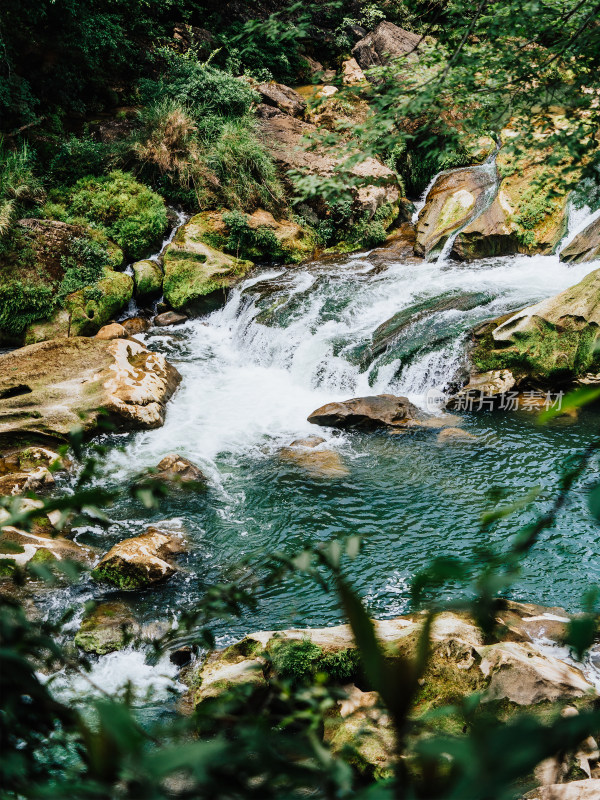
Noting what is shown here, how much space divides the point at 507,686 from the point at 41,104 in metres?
15.2

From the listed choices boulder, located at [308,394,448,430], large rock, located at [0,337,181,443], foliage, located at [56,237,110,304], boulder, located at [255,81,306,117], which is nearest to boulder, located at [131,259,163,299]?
foliage, located at [56,237,110,304]

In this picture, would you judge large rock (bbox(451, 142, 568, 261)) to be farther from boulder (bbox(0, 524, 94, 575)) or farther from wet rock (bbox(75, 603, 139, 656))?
wet rock (bbox(75, 603, 139, 656))

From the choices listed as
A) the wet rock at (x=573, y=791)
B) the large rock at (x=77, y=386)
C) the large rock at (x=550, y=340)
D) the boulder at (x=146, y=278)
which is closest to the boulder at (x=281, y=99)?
the boulder at (x=146, y=278)

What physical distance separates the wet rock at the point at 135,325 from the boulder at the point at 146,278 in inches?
26.5

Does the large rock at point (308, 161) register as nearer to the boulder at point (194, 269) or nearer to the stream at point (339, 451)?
the stream at point (339, 451)

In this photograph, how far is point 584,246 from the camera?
34.2 feet

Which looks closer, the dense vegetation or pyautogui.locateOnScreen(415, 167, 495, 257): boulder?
the dense vegetation

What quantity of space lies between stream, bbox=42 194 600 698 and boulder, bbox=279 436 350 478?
108 millimetres

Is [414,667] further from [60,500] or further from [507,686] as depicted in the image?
[507,686]

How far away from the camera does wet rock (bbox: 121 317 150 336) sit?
34.2ft

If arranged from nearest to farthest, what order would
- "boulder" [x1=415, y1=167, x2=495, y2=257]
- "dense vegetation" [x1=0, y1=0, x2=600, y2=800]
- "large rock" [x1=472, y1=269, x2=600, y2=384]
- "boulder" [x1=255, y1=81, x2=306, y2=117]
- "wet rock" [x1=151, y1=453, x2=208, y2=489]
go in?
1. "dense vegetation" [x1=0, y1=0, x2=600, y2=800]
2. "wet rock" [x1=151, y1=453, x2=208, y2=489]
3. "large rock" [x1=472, y1=269, x2=600, y2=384]
4. "boulder" [x1=415, y1=167, x2=495, y2=257]
5. "boulder" [x1=255, y1=81, x2=306, y2=117]

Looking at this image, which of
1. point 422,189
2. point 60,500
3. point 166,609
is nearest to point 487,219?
point 422,189

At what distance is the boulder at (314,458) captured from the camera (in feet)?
22.6

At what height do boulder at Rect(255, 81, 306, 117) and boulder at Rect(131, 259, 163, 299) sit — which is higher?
boulder at Rect(255, 81, 306, 117)
